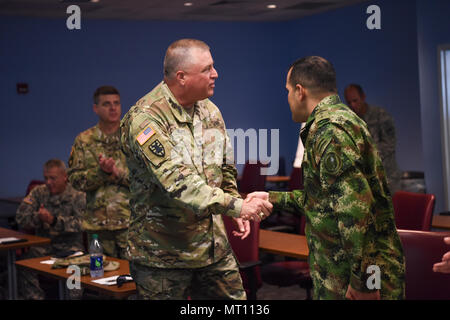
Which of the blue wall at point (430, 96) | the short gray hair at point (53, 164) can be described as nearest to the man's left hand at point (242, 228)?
the short gray hair at point (53, 164)

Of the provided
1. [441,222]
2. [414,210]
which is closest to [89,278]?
[414,210]

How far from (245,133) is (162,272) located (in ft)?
23.6

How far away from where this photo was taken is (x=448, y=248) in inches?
106

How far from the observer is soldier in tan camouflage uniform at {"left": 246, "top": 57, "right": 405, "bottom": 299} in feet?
6.97

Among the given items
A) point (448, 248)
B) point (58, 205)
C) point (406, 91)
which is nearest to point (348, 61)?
point (406, 91)

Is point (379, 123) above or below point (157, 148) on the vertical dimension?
above

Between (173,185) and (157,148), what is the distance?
0.55 feet

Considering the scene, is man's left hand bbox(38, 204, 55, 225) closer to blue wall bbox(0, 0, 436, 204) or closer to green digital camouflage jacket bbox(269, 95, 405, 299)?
green digital camouflage jacket bbox(269, 95, 405, 299)

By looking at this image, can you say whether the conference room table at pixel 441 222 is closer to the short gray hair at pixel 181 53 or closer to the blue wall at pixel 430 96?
the blue wall at pixel 430 96

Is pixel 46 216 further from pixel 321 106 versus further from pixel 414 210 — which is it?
pixel 321 106

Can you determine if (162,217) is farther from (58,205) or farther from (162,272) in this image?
(58,205)

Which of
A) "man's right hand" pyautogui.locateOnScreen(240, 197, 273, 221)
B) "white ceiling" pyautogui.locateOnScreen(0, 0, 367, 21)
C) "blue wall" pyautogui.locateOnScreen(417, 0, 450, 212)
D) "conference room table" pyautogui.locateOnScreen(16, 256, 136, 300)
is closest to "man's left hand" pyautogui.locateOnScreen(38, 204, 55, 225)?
"conference room table" pyautogui.locateOnScreen(16, 256, 136, 300)

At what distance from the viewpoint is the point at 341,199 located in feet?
7.01

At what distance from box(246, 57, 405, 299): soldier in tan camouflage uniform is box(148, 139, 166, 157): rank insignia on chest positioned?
559 millimetres
